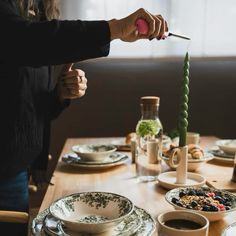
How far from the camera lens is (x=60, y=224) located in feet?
2.69

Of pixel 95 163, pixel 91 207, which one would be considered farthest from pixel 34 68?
pixel 91 207

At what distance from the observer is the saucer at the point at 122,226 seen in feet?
2.60

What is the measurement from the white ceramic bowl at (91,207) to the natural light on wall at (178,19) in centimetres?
190

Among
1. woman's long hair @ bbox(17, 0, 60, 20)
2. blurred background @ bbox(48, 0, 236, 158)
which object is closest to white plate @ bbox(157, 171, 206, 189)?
woman's long hair @ bbox(17, 0, 60, 20)

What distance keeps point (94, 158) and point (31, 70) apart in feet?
1.25

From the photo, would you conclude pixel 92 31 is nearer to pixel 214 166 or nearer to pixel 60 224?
pixel 60 224

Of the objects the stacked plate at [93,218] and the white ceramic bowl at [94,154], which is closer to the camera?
the stacked plate at [93,218]

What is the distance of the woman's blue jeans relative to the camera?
125 centimetres

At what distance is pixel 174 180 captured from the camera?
3.91ft

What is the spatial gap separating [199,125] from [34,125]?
180cm

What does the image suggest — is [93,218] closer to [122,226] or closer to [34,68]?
[122,226]

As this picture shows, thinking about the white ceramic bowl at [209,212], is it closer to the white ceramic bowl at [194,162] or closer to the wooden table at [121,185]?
the wooden table at [121,185]

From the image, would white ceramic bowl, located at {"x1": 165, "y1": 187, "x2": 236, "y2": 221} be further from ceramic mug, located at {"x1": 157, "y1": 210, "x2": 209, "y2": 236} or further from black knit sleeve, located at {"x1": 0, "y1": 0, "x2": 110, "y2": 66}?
black knit sleeve, located at {"x1": 0, "y1": 0, "x2": 110, "y2": 66}

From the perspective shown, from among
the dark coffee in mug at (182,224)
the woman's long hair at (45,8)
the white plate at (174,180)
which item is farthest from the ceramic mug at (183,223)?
the woman's long hair at (45,8)
